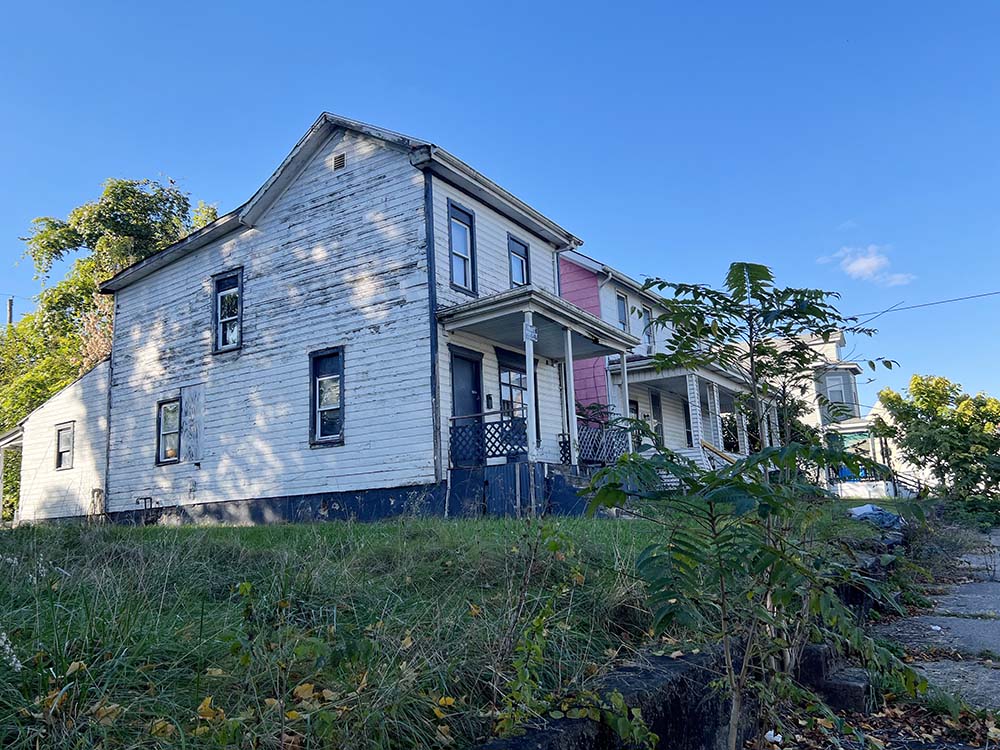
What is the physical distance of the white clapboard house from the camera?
1204 cm

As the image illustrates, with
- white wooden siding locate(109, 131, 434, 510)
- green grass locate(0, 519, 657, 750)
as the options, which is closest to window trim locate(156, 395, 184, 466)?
white wooden siding locate(109, 131, 434, 510)

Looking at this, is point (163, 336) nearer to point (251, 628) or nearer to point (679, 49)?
point (679, 49)

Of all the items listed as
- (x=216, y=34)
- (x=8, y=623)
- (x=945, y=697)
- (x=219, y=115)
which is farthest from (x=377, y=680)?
(x=219, y=115)

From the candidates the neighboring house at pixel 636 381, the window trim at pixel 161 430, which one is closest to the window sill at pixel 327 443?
the window trim at pixel 161 430

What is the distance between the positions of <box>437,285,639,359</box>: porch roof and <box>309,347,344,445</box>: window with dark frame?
101 inches

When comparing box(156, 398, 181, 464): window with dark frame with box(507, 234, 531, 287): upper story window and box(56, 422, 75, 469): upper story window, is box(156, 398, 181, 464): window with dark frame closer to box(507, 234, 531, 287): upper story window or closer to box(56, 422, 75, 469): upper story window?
box(56, 422, 75, 469): upper story window

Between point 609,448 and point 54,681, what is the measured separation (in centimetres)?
1302

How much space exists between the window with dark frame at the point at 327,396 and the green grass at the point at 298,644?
8.66 meters

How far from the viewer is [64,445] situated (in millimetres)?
18516

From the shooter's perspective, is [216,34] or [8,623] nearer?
[8,623]

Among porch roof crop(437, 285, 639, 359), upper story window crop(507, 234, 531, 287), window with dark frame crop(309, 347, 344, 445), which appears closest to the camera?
porch roof crop(437, 285, 639, 359)

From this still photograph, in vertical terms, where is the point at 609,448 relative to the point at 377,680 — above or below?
above

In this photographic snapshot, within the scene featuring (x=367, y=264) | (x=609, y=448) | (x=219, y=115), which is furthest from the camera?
(x=219, y=115)

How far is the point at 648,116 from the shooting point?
16.3 m
